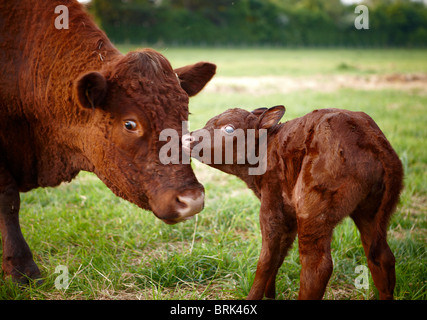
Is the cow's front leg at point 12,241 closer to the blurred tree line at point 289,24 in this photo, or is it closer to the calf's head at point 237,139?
the calf's head at point 237,139

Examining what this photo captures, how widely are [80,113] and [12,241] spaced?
1.20m

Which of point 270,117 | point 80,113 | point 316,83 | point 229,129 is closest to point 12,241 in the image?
point 80,113

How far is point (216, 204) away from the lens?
168 inches

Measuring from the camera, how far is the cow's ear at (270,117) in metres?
2.52

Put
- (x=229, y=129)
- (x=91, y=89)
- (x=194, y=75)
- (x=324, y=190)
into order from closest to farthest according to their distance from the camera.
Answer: (x=324, y=190) → (x=91, y=89) → (x=229, y=129) → (x=194, y=75)

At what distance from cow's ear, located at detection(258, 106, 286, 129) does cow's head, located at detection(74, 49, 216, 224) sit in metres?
0.53

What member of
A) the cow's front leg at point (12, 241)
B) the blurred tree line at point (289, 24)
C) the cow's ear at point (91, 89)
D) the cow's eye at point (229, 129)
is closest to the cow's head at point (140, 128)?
the cow's ear at point (91, 89)

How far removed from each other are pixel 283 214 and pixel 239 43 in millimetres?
37656

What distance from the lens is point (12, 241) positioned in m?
2.92

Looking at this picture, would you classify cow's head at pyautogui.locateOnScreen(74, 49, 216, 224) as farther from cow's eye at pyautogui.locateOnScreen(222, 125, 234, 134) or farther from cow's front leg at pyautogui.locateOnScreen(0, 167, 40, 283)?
cow's front leg at pyautogui.locateOnScreen(0, 167, 40, 283)

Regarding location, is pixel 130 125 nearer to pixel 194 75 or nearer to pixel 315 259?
pixel 194 75

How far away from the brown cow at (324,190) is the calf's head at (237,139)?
88 mm

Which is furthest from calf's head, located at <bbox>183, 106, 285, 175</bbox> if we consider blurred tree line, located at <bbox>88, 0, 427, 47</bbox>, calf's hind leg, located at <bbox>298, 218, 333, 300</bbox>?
blurred tree line, located at <bbox>88, 0, 427, 47</bbox>
